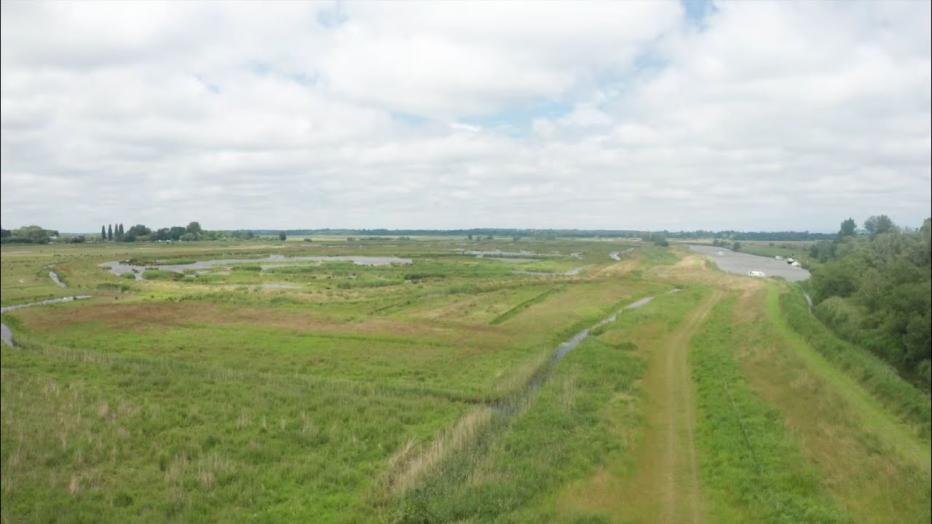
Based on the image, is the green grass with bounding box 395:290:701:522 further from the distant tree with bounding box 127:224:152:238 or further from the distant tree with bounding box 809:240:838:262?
the distant tree with bounding box 809:240:838:262

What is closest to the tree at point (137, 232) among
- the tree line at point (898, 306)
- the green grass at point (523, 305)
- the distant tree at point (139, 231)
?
the distant tree at point (139, 231)

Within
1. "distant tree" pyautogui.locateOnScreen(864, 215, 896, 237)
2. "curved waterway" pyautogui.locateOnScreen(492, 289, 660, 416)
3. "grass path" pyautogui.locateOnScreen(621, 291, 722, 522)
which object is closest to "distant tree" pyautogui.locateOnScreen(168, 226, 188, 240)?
"curved waterway" pyautogui.locateOnScreen(492, 289, 660, 416)

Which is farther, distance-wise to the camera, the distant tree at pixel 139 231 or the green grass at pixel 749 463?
the distant tree at pixel 139 231

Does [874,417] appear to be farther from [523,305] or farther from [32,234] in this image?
[523,305]

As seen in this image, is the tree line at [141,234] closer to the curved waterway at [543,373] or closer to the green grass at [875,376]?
the curved waterway at [543,373]

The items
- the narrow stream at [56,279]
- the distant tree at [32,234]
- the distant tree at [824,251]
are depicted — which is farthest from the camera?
the distant tree at [824,251]
